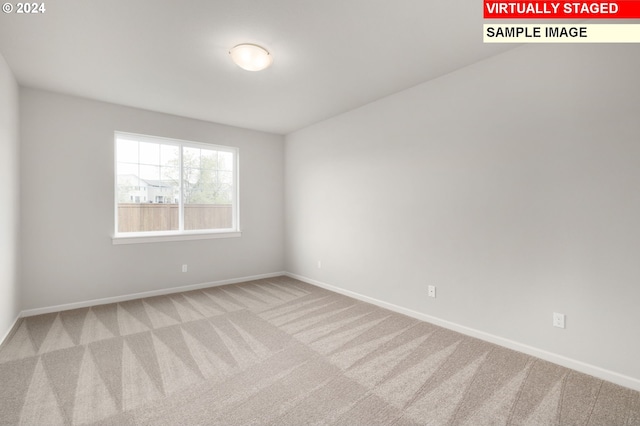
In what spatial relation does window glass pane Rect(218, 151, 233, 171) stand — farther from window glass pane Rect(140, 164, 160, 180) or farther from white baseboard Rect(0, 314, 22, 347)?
white baseboard Rect(0, 314, 22, 347)

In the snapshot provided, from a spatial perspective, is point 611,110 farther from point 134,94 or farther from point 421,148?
point 134,94

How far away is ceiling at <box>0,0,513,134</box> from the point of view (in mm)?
2049

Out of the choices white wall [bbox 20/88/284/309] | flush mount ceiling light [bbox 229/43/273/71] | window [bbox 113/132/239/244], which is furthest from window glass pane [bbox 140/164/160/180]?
flush mount ceiling light [bbox 229/43/273/71]

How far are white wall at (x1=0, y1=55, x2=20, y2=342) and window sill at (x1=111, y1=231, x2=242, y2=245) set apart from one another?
38.1 inches

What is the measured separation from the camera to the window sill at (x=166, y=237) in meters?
3.86

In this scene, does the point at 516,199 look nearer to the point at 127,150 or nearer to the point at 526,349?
the point at 526,349

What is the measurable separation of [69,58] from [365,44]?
9.02ft

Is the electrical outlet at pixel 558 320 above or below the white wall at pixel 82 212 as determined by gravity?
below

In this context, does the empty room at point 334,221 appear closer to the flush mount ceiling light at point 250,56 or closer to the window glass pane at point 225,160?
the flush mount ceiling light at point 250,56

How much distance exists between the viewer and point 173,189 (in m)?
4.40

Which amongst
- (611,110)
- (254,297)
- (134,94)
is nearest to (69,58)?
(134,94)

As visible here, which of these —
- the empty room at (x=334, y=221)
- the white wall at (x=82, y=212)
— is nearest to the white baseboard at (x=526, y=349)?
the empty room at (x=334, y=221)

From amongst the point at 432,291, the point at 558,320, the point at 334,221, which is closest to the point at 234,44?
the point at 334,221

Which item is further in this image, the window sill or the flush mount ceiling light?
the window sill
